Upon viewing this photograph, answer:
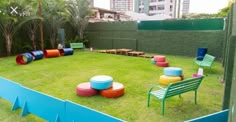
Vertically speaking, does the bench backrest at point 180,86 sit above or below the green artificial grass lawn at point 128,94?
above

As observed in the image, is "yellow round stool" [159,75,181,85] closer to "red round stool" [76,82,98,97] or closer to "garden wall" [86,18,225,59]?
"red round stool" [76,82,98,97]

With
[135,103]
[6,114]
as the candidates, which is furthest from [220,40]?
[6,114]

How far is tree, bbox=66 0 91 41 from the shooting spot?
13648mm

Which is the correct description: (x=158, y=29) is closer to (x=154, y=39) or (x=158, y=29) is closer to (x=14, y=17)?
(x=154, y=39)

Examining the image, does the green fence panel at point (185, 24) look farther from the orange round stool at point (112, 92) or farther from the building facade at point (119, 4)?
the building facade at point (119, 4)

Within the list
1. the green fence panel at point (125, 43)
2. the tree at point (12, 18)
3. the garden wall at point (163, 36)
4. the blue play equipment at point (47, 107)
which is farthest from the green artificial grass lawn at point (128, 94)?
the green fence panel at point (125, 43)

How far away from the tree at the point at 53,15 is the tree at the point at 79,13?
733mm

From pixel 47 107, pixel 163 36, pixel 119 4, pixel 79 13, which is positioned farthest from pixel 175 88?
pixel 119 4

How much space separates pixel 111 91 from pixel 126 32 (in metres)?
9.11

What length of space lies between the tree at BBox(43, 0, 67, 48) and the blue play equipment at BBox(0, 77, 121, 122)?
9418mm

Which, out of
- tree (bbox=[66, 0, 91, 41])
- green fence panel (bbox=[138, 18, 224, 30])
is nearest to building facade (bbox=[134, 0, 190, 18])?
tree (bbox=[66, 0, 91, 41])

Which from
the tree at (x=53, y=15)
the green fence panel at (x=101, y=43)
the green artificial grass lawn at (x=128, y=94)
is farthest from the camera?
the green fence panel at (x=101, y=43)

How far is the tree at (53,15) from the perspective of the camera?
1242 cm

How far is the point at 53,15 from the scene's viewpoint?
41.2 feet
